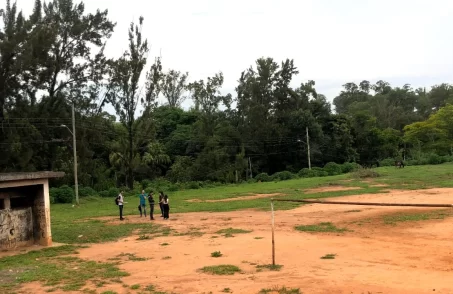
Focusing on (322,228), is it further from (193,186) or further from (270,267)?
(193,186)

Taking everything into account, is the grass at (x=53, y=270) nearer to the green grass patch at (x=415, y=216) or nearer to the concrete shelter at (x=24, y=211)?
the concrete shelter at (x=24, y=211)

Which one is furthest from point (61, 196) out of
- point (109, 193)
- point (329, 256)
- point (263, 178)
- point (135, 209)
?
point (329, 256)

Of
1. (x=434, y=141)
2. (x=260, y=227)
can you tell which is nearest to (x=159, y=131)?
(x=434, y=141)

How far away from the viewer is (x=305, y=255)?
13602mm

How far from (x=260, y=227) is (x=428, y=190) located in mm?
16220

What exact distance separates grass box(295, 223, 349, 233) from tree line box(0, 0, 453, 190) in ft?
98.1

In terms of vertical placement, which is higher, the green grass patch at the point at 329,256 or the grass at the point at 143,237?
the grass at the point at 143,237

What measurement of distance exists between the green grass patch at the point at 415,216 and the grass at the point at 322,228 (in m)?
2.46

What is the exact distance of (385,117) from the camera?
82.0 meters

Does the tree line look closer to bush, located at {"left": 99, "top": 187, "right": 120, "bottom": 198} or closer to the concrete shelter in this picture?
bush, located at {"left": 99, "top": 187, "right": 120, "bottom": 198}

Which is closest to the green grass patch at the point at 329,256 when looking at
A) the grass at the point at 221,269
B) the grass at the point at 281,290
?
the grass at the point at 221,269

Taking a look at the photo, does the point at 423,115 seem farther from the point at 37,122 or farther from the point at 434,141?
the point at 37,122

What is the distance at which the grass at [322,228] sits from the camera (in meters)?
18.0

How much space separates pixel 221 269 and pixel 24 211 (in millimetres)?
9462
